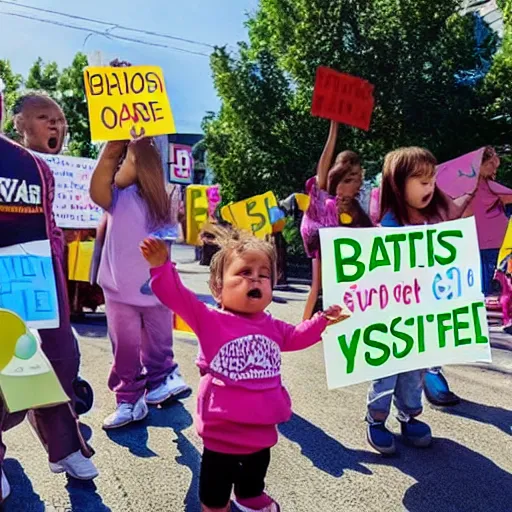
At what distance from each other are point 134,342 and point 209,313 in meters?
1.20

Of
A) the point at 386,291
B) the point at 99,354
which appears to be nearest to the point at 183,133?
the point at 99,354

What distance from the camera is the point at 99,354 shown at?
4934mm

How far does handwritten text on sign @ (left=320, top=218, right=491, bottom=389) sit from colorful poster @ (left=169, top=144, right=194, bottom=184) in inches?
506

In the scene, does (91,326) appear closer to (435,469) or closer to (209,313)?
(435,469)

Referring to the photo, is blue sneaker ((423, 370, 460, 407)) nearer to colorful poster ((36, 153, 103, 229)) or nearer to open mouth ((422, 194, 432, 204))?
open mouth ((422, 194, 432, 204))

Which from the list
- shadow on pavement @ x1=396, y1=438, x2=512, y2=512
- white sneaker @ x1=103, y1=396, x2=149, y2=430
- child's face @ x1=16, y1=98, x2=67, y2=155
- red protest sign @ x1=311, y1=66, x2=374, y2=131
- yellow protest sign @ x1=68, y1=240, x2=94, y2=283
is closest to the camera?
shadow on pavement @ x1=396, y1=438, x2=512, y2=512

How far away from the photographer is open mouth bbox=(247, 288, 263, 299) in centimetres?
215

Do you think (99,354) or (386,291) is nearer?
(386,291)

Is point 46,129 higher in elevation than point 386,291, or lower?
higher

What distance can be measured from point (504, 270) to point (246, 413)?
2321 millimetres

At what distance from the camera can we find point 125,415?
3.25 m

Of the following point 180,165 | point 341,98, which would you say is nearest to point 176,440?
point 341,98

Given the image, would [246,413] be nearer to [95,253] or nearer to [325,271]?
[325,271]

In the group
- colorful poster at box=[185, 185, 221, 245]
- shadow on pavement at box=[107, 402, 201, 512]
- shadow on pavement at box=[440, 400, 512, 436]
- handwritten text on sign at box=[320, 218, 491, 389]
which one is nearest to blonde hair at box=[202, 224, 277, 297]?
handwritten text on sign at box=[320, 218, 491, 389]
